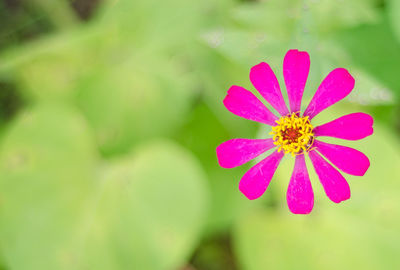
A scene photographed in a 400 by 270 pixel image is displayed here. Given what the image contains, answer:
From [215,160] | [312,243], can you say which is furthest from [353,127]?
[215,160]

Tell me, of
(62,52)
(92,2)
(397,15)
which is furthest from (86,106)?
(397,15)

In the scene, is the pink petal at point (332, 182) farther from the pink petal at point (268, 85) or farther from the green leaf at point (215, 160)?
the green leaf at point (215, 160)

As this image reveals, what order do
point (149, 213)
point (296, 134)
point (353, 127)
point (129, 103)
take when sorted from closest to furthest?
1. point (353, 127)
2. point (296, 134)
3. point (149, 213)
4. point (129, 103)

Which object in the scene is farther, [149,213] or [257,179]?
[149,213]

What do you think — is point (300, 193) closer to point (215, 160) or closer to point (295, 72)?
point (295, 72)

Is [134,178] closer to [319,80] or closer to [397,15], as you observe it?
[319,80]

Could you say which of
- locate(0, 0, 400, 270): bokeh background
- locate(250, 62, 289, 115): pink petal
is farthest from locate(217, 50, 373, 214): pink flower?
locate(0, 0, 400, 270): bokeh background

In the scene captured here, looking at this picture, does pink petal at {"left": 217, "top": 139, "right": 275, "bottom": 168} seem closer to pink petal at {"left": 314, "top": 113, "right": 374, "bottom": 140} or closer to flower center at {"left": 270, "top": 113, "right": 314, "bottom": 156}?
flower center at {"left": 270, "top": 113, "right": 314, "bottom": 156}
